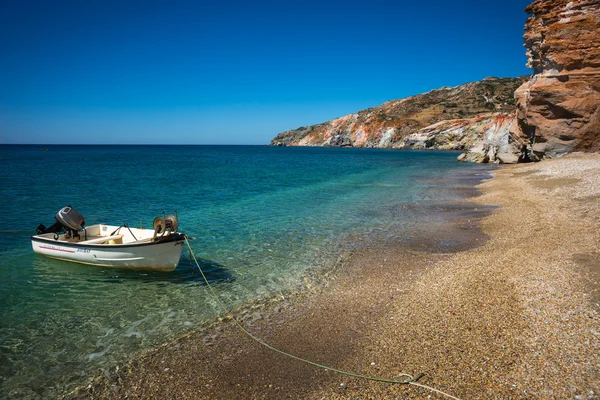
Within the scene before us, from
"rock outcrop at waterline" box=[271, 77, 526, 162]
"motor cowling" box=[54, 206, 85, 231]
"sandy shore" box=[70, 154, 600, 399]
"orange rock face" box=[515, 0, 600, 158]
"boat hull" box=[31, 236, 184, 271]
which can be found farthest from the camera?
"rock outcrop at waterline" box=[271, 77, 526, 162]

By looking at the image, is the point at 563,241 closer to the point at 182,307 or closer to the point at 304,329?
the point at 304,329

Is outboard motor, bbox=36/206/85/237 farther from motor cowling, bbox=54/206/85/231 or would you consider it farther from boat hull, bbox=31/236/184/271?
boat hull, bbox=31/236/184/271

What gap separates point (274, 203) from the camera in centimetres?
2338

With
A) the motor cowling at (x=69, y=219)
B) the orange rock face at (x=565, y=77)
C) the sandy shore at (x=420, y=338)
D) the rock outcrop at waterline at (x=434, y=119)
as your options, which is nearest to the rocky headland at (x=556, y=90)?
the orange rock face at (x=565, y=77)

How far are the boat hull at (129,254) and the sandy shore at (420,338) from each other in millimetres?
3512

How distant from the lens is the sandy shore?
16.2ft

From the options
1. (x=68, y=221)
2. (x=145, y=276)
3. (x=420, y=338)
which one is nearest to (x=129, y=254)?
(x=145, y=276)

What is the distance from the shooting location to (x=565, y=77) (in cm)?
3066

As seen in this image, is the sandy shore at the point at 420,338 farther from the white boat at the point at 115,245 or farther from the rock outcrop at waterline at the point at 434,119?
the rock outcrop at waterline at the point at 434,119

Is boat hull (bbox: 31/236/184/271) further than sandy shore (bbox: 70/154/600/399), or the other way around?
boat hull (bbox: 31/236/184/271)

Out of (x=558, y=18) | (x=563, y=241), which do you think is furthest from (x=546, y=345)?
(x=558, y=18)

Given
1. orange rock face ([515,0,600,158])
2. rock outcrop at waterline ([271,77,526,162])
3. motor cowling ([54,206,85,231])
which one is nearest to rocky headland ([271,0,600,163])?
orange rock face ([515,0,600,158])

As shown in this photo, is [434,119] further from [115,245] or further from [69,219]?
[115,245]

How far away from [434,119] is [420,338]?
427 ft
